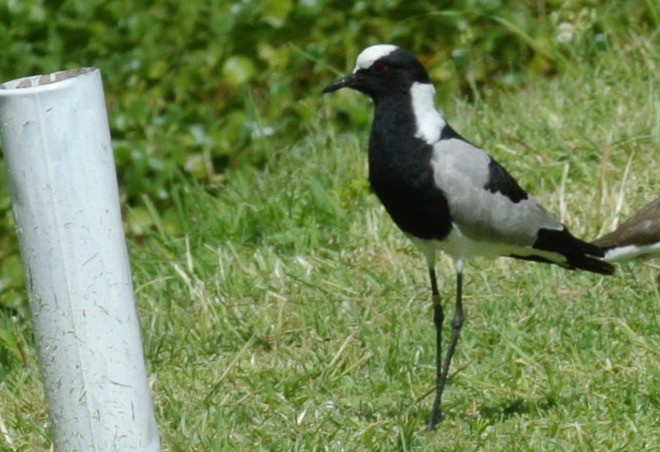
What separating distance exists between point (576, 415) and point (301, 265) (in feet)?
5.01

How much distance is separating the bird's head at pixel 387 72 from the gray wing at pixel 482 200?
0.71 feet

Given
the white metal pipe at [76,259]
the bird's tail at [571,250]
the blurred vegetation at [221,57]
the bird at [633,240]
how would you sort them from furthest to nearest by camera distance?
the blurred vegetation at [221,57]
the bird at [633,240]
the bird's tail at [571,250]
the white metal pipe at [76,259]

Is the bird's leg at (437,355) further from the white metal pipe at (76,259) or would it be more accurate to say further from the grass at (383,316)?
the white metal pipe at (76,259)

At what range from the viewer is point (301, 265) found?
5.09 metres

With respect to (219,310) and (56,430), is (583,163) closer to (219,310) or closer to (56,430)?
(219,310)

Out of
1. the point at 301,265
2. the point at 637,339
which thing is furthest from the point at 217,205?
the point at 637,339

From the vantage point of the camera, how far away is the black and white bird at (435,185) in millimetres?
3811

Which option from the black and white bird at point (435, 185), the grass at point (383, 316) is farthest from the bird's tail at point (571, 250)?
the grass at point (383, 316)

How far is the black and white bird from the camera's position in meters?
3.81

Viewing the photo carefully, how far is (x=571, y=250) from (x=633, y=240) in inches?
23.8

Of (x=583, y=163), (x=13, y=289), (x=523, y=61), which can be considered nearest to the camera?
(x=583, y=163)

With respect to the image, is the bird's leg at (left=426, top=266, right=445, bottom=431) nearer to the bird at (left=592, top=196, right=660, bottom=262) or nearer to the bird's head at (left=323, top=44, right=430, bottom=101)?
the bird's head at (left=323, top=44, right=430, bottom=101)

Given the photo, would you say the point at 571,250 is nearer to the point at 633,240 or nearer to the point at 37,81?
the point at 633,240

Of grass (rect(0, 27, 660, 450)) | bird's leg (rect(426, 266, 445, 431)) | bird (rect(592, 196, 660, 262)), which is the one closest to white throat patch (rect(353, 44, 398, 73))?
bird's leg (rect(426, 266, 445, 431))
